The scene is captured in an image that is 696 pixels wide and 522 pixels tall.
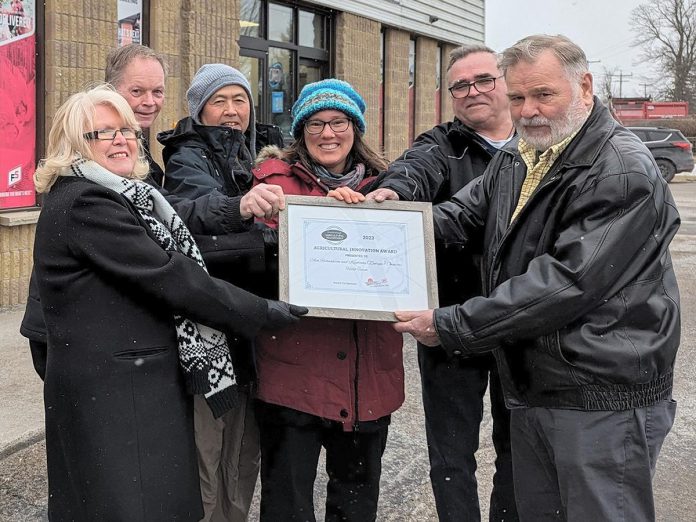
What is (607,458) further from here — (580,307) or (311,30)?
(311,30)

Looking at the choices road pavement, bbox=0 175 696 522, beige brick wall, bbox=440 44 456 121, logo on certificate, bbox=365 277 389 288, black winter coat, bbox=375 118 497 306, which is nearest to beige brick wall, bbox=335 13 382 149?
beige brick wall, bbox=440 44 456 121

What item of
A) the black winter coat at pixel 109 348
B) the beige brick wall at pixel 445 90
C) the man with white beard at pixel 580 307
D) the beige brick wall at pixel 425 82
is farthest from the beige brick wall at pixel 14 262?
the beige brick wall at pixel 445 90

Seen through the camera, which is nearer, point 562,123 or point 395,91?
point 562,123

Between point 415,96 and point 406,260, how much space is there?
40.3ft

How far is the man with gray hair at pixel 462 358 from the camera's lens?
3289mm

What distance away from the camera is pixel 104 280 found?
2.38 m

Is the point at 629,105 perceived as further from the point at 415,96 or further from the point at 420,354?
the point at 420,354

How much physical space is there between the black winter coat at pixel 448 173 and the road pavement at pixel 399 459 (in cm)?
117

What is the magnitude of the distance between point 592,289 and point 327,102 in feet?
4.16

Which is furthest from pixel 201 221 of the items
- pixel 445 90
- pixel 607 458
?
pixel 445 90

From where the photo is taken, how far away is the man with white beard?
2316 millimetres

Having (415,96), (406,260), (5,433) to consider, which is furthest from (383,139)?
(406,260)

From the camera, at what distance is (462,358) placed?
330 cm

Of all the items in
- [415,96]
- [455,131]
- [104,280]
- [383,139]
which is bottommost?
[104,280]
